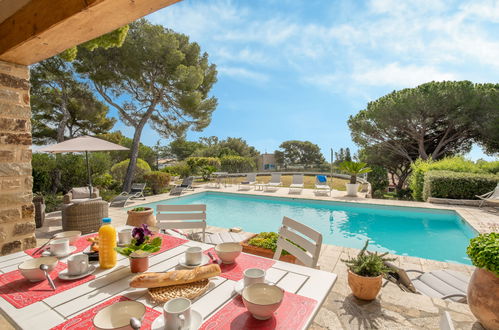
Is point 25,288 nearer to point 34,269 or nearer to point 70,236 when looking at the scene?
point 34,269

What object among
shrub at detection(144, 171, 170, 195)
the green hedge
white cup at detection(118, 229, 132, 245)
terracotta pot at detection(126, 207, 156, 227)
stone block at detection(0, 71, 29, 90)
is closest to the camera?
white cup at detection(118, 229, 132, 245)

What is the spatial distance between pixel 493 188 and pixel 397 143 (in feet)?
29.9

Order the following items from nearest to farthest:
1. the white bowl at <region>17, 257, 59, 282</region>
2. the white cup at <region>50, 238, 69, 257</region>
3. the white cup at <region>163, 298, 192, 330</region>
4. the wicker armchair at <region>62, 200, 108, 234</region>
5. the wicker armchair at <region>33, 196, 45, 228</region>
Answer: the white cup at <region>163, 298, 192, 330</region>, the white bowl at <region>17, 257, 59, 282</region>, the white cup at <region>50, 238, 69, 257</region>, the wicker armchair at <region>62, 200, 108, 234</region>, the wicker armchair at <region>33, 196, 45, 228</region>

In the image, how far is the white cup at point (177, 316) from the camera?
2.81ft

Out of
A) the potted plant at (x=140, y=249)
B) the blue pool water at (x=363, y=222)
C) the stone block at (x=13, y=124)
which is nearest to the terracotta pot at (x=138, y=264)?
the potted plant at (x=140, y=249)

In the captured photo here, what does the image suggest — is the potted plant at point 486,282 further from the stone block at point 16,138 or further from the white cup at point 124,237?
the stone block at point 16,138

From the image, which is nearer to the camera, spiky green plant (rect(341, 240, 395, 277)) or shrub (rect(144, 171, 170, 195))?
spiky green plant (rect(341, 240, 395, 277))

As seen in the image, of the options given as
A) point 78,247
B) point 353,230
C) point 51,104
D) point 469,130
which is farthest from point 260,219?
point 469,130

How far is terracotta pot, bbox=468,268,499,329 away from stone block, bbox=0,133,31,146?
4219 millimetres

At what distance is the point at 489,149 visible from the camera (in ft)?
46.0

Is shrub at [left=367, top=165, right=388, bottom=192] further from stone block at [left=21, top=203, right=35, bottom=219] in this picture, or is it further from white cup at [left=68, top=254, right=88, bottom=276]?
white cup at [left=68, top=254, right=88, bottom=276]

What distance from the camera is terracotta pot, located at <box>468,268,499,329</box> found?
1.77 meters

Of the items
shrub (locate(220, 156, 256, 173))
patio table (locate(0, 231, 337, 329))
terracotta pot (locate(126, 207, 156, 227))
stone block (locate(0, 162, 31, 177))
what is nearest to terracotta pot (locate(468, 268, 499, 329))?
patio table (locate(0, 231, 337, 329))

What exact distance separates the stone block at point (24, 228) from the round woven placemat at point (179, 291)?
2.13 m
